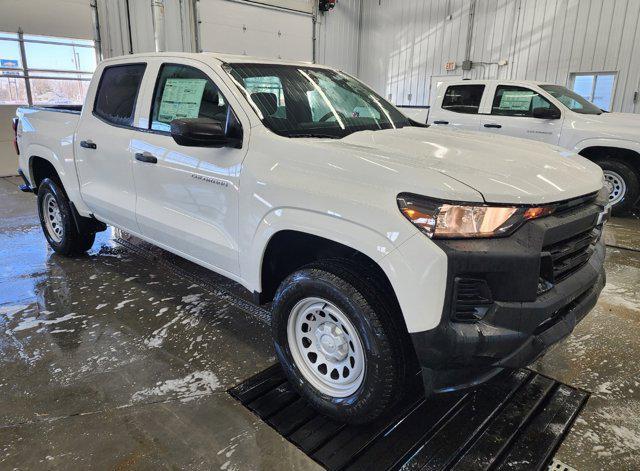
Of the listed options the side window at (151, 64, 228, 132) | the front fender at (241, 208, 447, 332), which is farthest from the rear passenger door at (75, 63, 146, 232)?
the front fender at (241, 208, 447, 332)

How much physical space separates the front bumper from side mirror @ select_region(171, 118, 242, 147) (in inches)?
52.0

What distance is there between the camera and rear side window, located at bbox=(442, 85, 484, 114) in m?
7.57

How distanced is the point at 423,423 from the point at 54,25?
432 inches

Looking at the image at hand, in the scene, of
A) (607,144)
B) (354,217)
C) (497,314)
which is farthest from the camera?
(607,144)

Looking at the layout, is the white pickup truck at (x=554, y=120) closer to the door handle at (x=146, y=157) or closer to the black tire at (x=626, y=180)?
the black tire at (x=626, y=180)

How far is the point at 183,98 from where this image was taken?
9.71 ft

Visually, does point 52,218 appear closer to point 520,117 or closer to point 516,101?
point 520,117

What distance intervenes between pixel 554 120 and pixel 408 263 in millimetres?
6200

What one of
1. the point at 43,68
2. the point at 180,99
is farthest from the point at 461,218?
the point at 43,68

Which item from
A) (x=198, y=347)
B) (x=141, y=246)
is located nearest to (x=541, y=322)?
(x=198, y=347)

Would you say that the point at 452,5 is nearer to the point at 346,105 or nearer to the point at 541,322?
the point at 346,105

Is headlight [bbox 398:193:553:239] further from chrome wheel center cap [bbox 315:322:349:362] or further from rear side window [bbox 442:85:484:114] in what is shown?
rear side window [bbox 442:85:484:114]

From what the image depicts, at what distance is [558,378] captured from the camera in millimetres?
2678

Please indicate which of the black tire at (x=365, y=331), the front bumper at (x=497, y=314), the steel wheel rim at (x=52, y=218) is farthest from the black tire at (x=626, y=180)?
the steel wheel rim at (x=52, y=218)
